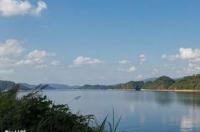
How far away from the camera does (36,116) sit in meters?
5.54

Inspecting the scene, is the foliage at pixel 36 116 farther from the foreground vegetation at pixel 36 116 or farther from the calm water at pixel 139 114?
the calm water at pixel 139 114

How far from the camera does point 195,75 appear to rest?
19788 centimetres

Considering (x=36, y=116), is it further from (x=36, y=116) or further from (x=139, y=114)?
(x=139, y=114)

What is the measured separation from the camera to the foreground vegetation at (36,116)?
16.9 ft

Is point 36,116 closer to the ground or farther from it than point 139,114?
farther from it

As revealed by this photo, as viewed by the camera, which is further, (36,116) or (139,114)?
(139,114)

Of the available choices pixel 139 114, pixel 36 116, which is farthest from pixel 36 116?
pixel 139 114

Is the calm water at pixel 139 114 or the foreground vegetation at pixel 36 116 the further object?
the calm water at pixel 139 114

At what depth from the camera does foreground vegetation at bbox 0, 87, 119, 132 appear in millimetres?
5141

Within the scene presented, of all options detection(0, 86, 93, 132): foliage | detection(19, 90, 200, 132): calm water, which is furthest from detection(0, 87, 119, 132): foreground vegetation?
detection(19, 90, 200, 132): calm water

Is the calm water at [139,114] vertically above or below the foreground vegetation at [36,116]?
below

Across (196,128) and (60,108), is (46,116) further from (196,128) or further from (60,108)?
(196,128)

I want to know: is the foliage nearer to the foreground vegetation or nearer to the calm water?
the foreground vegetation

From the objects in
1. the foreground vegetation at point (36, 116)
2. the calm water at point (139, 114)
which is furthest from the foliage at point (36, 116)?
the calm water at point (139, 114)
